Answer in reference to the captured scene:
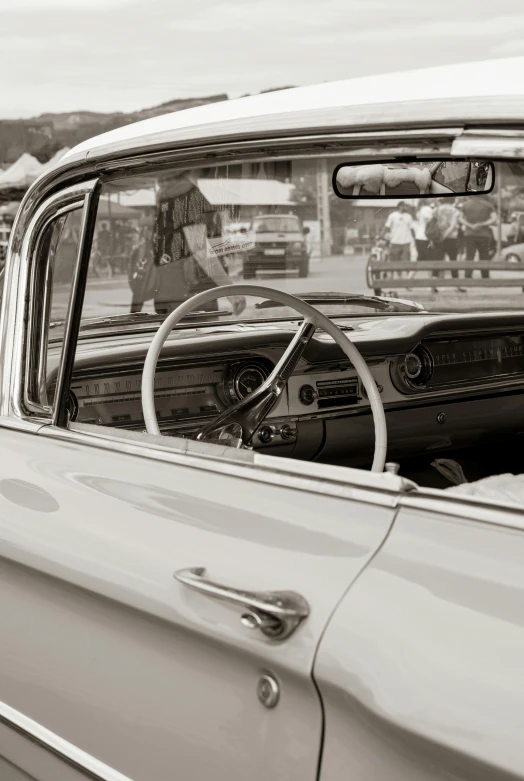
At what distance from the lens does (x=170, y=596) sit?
58.4 inches

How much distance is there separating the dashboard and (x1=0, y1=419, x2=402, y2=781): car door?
839mm

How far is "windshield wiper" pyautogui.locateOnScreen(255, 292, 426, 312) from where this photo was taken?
3.48 metres

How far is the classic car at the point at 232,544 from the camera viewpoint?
3.91 ft

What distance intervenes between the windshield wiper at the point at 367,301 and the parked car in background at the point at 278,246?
119mm

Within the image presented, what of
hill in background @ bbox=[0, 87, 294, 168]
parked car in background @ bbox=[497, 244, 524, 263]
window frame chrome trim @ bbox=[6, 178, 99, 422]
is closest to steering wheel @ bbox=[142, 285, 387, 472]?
window frame chrome trim @ bbox=[6, 178, 99, 422]

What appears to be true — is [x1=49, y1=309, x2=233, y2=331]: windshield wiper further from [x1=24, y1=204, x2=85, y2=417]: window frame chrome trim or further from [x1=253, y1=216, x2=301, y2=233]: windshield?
[x1=24, y1=204, x2=85, y2=417]: window frame chrome trim

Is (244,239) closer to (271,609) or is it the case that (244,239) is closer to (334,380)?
(334,380)

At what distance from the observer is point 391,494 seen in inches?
54.6

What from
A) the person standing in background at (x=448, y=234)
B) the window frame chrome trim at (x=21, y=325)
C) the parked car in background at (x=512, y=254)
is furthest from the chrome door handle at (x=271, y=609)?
the parked car in background at (x=512, y=254)

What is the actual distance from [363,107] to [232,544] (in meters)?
0.66

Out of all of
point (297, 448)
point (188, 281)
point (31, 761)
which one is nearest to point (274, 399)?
point (188, 281)

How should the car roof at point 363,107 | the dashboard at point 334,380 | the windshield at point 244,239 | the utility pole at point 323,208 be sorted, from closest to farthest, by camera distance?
the car roof at point 363,107 → the utility pole at point 323,208 → the windshield at point 244,239 → the dashboard at point 334,380

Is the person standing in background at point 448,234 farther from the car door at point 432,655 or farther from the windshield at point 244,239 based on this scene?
the car door at point 432,655

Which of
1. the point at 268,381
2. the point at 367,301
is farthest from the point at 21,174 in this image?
the point at 268,381
